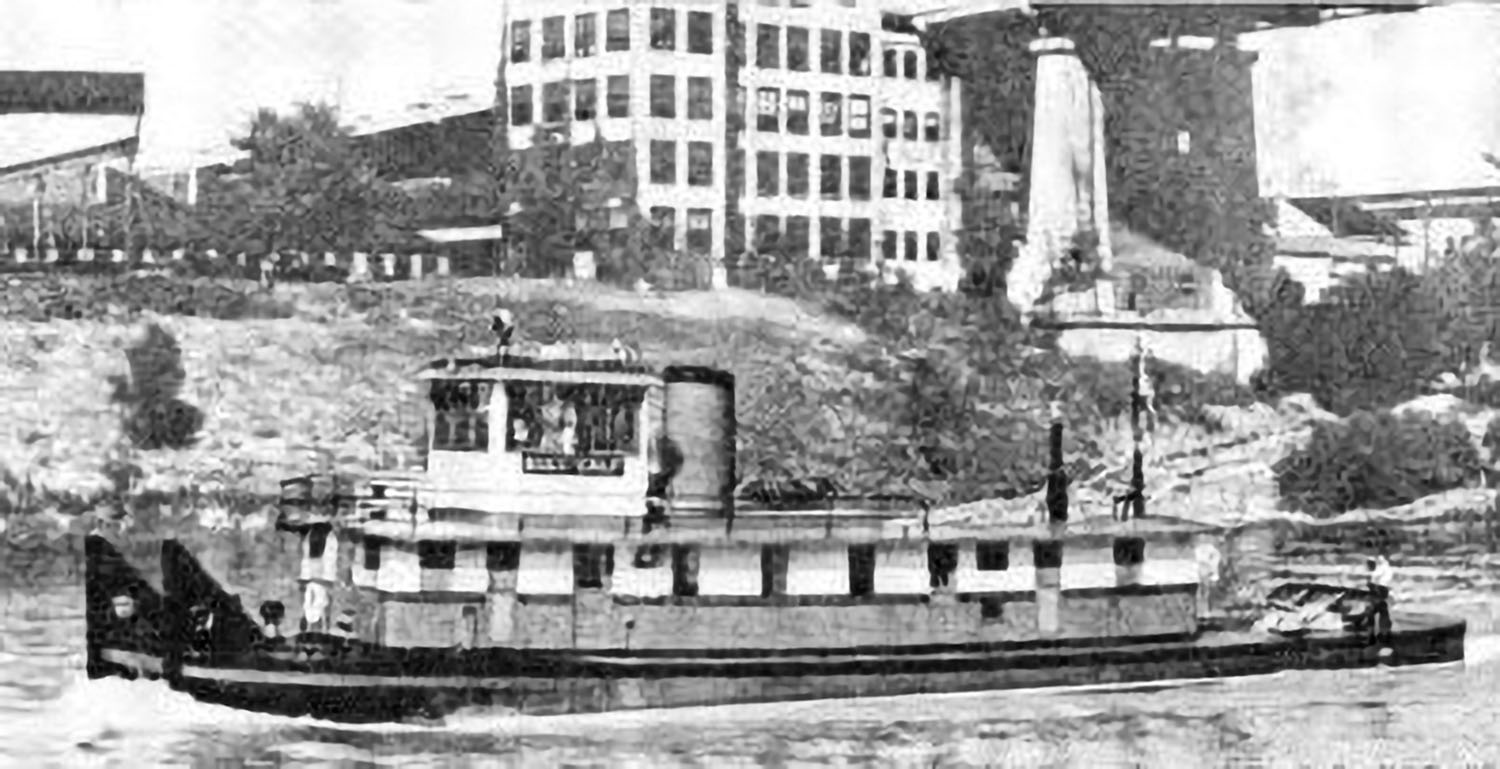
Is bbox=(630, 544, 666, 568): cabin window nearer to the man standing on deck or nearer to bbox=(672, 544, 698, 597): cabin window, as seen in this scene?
bbox=(672, 544, 698, 597): cabin window

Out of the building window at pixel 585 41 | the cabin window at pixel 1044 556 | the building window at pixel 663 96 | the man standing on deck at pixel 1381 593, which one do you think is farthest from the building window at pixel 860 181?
the man standing on deck at pixel 1381 593

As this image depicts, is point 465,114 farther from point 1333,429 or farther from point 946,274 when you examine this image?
→ point 1333,429

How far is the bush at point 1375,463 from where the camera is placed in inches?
91.3

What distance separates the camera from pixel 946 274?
2301 millimetres

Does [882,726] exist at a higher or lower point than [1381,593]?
lower

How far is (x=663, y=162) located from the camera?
89.6 inches

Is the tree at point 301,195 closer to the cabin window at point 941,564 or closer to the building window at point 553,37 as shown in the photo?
the building window at point 553,37

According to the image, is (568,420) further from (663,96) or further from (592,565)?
(663,96)

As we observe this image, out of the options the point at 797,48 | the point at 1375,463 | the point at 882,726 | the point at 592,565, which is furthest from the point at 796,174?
the point at 1375,463

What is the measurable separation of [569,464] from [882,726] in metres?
0.44

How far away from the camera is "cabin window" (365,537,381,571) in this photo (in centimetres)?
218

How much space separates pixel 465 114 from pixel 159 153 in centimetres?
33

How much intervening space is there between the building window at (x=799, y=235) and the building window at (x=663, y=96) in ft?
0.57

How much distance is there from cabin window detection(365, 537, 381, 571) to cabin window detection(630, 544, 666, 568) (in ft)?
0.86
